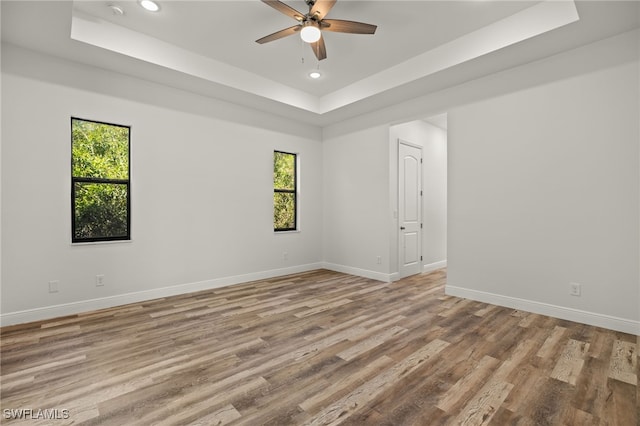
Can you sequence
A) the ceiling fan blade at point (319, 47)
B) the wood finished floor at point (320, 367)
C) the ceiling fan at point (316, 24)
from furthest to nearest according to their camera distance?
the ceiling fan blade at point (319, 47) < the ceiling fan at point (316, 24) < the wood finished floor at point (320, 367)

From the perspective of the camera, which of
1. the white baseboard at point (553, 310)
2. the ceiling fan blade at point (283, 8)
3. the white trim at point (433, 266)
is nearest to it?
the ceiling fan blade at point (283, 8)

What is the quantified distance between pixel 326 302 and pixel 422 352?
166 cm

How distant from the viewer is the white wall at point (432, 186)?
19.6 feet

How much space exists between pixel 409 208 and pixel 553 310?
2.73m

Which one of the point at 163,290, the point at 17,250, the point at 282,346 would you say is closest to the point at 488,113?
the point at 282,346

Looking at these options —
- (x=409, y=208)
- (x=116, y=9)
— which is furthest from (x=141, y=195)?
(x=409, y=208)

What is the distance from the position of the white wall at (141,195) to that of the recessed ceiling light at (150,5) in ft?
4.13

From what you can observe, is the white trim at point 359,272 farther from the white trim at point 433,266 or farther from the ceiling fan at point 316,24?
the ceiling fan at point 316,24

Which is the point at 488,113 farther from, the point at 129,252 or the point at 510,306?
the point at 129,252

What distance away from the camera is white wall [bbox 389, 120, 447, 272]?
19.6 ft

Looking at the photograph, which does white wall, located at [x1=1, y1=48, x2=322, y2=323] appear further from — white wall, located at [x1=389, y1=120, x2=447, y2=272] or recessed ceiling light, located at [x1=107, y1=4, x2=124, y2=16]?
white wall, located at [x1=389, y1=120, x2=447, y2=272]

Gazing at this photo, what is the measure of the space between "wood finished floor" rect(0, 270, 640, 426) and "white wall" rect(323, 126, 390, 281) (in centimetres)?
183

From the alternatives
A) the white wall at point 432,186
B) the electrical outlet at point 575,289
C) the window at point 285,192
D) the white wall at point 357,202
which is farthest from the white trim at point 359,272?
the electrical outlet at point 575,289

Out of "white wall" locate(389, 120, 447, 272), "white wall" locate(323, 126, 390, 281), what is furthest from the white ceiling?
"white wall" locate(389, 120, 447, 272)
